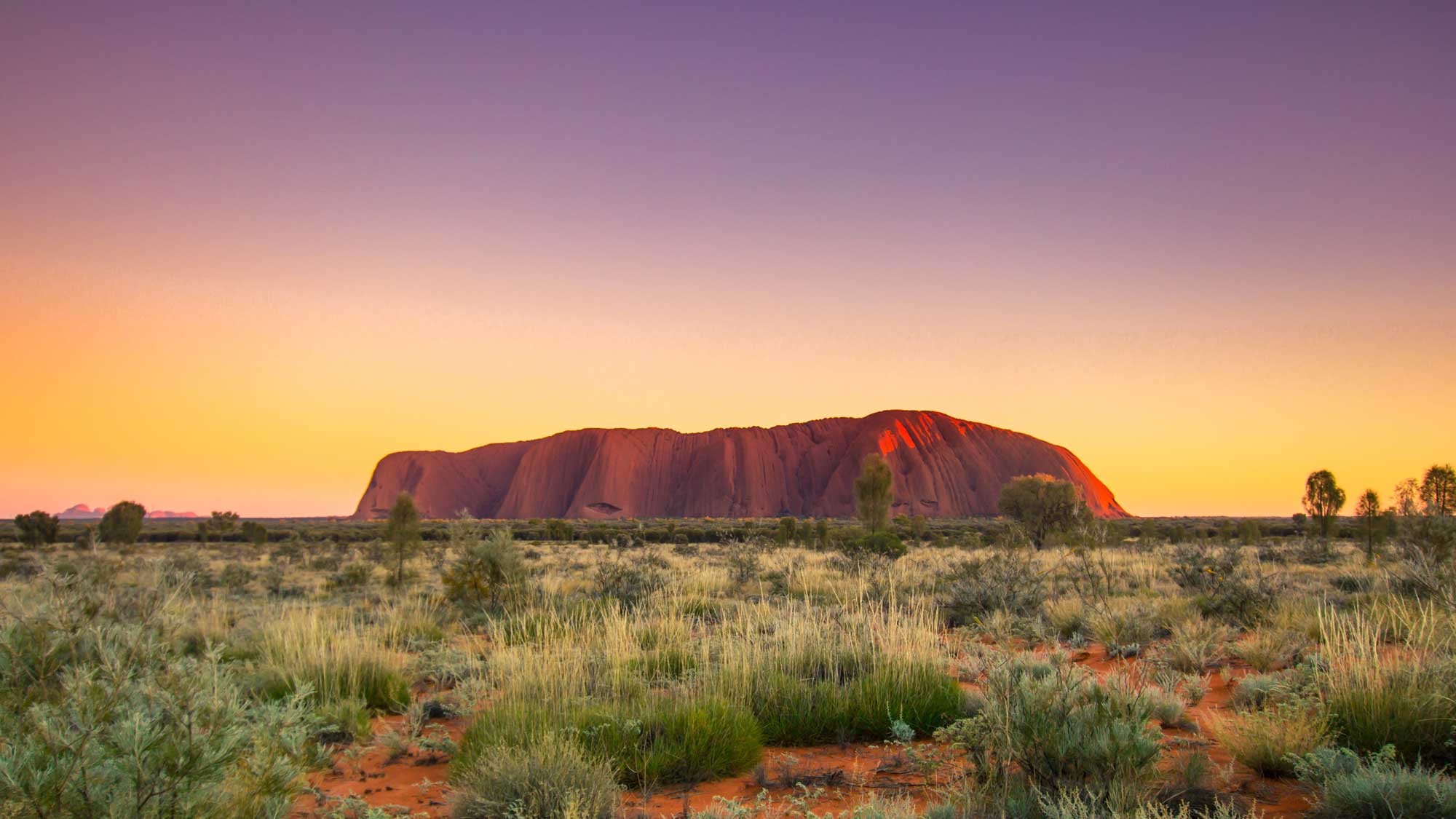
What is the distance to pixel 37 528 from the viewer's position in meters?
33.7

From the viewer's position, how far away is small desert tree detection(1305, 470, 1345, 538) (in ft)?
96.3

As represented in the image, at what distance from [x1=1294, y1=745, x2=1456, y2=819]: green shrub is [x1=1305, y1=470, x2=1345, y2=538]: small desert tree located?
106ft

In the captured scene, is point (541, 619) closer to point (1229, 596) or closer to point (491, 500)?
point (1229, 596)

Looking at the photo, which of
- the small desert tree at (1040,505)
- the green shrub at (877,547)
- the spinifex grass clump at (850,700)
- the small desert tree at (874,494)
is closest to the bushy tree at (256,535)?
the green shrub at (877,547)

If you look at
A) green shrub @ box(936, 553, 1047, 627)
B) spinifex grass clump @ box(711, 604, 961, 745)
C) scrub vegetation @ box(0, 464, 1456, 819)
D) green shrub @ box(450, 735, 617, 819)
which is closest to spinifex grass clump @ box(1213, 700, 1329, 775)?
scrub vegetation @ box(0, 464, 1456, 819)

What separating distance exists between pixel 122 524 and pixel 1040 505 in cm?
4311

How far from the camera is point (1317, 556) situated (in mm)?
20641

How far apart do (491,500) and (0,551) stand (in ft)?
275

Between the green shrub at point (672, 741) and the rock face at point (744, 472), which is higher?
the rock face at point (744, 472)

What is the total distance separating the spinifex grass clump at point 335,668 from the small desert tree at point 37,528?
3692cm

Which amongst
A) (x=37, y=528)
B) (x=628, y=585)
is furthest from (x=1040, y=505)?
(x=37, y=528)

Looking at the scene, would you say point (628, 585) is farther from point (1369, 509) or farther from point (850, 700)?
point (1369, 509)

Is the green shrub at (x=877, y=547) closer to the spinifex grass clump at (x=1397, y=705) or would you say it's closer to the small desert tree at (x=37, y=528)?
the spinifex grass clump at (x=1397, y=705)

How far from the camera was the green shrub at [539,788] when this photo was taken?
12.1 ft
